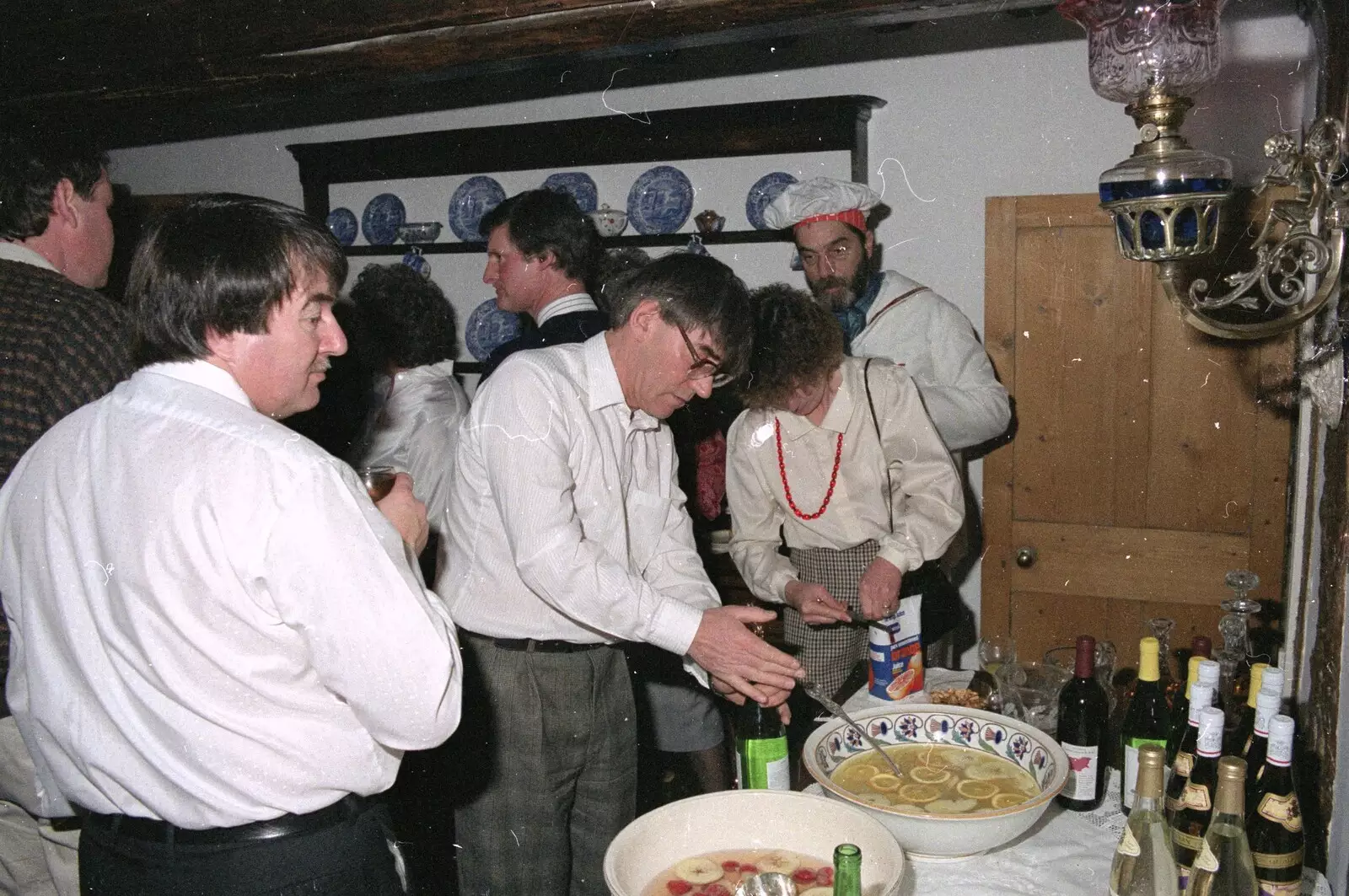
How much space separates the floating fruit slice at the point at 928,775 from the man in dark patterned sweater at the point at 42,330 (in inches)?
60.9

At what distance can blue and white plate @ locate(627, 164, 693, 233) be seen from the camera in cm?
419

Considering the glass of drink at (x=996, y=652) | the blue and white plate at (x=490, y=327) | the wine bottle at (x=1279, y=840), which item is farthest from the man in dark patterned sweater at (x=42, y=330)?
the blue and white plate at (x=490, y=327)

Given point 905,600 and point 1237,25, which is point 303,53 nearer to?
point 905,600

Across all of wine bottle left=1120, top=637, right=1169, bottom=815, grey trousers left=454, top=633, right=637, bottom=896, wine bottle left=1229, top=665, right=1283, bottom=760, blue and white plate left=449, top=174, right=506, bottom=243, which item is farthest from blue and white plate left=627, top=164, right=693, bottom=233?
wine bottle left=1229, top=665, right=1283, bottom=760

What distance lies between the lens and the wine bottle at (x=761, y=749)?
1.69 metres

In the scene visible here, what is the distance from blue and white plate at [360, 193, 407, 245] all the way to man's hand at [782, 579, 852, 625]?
125 inches

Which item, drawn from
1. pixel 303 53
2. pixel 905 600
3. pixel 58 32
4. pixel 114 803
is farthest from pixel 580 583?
pixel 58 32

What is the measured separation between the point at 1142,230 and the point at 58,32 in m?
3.86

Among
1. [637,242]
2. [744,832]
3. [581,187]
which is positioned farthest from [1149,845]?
[581,187]

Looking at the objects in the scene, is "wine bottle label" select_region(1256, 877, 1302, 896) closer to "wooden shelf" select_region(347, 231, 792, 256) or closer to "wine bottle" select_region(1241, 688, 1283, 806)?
"wine bottle" select_region(1241, 688, 1283, 806)

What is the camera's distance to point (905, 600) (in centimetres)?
203

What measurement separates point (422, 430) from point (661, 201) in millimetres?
1612

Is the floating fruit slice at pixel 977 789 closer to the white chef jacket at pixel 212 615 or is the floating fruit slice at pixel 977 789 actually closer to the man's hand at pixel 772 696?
the man's hand at pixel 772 696

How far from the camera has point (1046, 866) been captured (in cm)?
146
